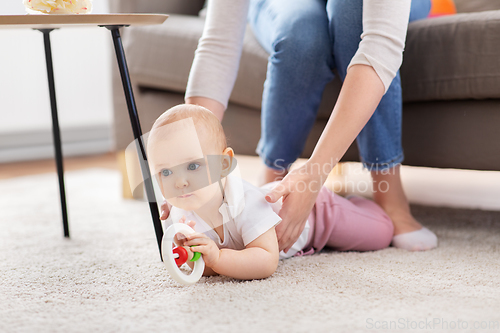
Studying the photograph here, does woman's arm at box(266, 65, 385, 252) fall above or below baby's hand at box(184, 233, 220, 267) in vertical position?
above

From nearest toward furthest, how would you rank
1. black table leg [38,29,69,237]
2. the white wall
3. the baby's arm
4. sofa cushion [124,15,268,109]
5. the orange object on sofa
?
the baby's arm
black table leg [38,29,69,237]
sofa cushion [124,15,268,109]
the orange object on sofa
the white wall

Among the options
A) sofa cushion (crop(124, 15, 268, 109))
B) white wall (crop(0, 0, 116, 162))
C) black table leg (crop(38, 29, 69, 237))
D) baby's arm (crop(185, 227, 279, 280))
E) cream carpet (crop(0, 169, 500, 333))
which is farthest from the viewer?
white wall (crop(0, 0, 116, 162))

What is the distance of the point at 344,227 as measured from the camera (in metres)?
0.82

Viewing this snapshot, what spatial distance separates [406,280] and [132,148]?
440 millimetres

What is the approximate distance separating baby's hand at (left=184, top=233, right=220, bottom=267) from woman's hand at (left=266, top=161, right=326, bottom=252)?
103 millimetres

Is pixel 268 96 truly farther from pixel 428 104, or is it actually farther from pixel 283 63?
pixel 428 104

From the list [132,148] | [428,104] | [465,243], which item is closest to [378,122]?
[428,104]

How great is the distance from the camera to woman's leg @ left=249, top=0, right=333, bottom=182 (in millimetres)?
861

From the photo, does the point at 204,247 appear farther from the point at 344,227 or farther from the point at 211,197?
the point at 344,227

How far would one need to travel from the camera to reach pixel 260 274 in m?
0.67

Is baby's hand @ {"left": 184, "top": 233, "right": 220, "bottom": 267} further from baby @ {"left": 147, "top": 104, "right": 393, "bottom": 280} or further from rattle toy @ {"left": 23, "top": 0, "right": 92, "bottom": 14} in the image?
rattle toy @ {"left": 23, "top": 0, "right": 92, "bottom": 14}

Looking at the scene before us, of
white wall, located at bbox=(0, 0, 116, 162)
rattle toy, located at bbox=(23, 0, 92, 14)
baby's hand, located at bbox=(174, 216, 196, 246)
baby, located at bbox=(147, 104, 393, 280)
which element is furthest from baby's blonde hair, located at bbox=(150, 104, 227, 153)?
white wall, located at bbox=(0, 0, 116, 162)

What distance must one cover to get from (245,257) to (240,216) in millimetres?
60

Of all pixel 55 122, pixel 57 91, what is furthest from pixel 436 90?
pixel 57 91
